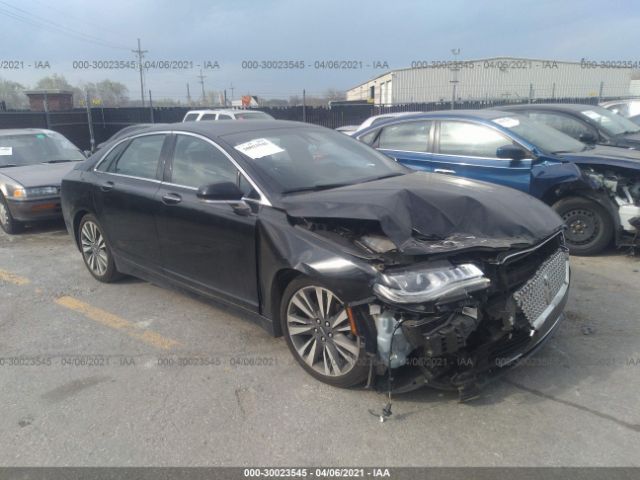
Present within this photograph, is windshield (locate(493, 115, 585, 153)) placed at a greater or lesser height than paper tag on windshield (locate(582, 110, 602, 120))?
A: lesser

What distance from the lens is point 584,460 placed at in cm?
257

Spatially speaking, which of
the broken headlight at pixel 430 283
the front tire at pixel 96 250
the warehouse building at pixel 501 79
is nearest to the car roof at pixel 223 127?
the front tire at pixel 96 250

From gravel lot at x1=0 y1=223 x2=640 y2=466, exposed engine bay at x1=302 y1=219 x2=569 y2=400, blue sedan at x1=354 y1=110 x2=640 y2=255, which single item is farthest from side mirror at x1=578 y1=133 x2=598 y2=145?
exposed engine bay at x1=302 y1=219 x2=569 y2=400

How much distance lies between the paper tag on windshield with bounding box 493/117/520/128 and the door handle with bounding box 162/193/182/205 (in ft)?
13.4

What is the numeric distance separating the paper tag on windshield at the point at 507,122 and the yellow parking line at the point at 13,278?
578 cm

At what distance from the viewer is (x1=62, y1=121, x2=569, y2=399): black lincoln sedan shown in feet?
9.37

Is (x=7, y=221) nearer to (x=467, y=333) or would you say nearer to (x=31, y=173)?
(x=31, y=173)

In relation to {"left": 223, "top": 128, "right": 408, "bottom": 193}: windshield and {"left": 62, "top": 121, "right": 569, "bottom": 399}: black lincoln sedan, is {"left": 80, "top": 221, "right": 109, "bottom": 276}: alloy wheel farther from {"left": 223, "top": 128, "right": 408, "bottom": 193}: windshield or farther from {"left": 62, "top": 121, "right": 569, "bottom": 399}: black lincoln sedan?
{"left": 223, "top": 128, "right": 408, "bottom": 193}: windshield

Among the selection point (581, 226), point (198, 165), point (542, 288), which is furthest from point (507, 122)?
point (198, 165)

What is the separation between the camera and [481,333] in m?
2.98

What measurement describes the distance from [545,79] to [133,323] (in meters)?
42.0

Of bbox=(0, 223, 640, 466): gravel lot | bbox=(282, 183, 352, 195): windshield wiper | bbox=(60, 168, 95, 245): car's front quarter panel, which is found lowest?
bbox=(0, 223, 640, 466): gravel lot

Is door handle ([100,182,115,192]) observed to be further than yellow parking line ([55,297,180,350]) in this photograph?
Yes

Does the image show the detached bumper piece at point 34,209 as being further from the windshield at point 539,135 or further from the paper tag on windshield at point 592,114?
the paper tag on windshield at point 592,114
